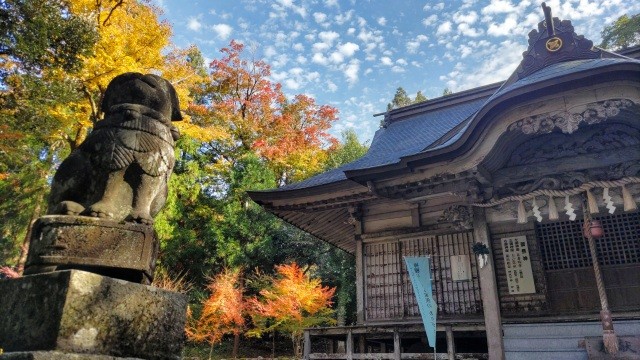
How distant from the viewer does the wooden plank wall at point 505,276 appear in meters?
6.44

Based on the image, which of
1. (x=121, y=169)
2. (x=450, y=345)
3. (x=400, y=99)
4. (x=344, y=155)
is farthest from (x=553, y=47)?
(x=400, y=99)

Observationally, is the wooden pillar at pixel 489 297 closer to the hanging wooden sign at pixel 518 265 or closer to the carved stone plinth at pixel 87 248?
the hanging wooden sign at pixel 518 265

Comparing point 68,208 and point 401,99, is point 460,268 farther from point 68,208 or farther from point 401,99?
point 401,99

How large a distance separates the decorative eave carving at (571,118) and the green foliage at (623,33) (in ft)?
76.2

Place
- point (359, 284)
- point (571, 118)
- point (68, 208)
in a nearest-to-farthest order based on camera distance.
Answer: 1. point (68, 208)
2. point (571, 118)
3. point (359, 284)

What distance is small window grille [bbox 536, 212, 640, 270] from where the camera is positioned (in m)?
6.13

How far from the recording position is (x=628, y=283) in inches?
234

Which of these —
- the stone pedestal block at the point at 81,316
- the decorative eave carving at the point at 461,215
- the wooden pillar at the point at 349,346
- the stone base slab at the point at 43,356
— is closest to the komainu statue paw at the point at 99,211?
the stone pedestal block at the point at 81,316

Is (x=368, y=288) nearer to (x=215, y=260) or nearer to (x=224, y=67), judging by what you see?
(x=215, y=260)

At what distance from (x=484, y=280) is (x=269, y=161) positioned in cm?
1791

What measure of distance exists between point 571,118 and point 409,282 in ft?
13.6

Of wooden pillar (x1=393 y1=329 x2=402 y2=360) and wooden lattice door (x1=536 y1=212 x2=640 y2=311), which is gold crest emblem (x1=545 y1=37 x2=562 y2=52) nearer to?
wooden lattice door (x1=536 y1=212 x2=640 y2=311)

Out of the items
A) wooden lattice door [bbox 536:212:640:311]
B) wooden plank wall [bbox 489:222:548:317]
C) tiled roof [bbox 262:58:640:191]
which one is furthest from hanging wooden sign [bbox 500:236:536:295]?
tiled roof [bbox 262:58:640:191]

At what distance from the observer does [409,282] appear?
7691 millimetres
